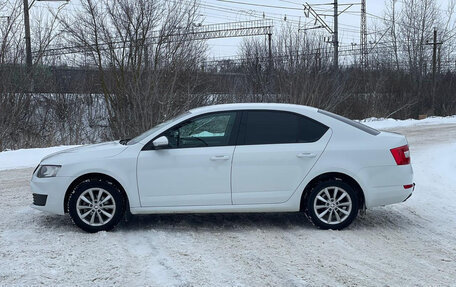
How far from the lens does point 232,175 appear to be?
19.0ft

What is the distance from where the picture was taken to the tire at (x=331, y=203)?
19.2ft

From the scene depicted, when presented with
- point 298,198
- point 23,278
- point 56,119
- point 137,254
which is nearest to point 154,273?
point 137,254

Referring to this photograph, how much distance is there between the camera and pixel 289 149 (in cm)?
584

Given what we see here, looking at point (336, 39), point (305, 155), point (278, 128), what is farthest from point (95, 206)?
point (336, 39)

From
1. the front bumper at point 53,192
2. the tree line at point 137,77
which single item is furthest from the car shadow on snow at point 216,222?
the tree line at point 137,77

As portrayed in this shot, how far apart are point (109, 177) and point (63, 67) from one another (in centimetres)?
1662

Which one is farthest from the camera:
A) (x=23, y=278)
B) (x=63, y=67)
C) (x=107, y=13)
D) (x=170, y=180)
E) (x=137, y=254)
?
(x=63, y=67)

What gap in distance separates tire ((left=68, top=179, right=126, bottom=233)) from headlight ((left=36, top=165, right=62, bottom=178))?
0.34m

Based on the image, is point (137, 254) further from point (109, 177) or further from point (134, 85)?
point (134, 85)

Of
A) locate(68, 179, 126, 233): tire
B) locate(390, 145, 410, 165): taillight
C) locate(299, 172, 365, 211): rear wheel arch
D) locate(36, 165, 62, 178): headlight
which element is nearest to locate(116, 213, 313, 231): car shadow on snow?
locate(68, 179, 126, 233): tire

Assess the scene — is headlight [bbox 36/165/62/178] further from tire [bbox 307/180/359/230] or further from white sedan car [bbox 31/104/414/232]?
tire [bbox 307/180/359/230]

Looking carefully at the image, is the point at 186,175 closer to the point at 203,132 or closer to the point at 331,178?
the point at 203,132

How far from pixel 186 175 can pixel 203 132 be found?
0.63m

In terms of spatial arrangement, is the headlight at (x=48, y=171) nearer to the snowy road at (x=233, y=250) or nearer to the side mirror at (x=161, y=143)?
the snowy road at (x=233, y=250)
